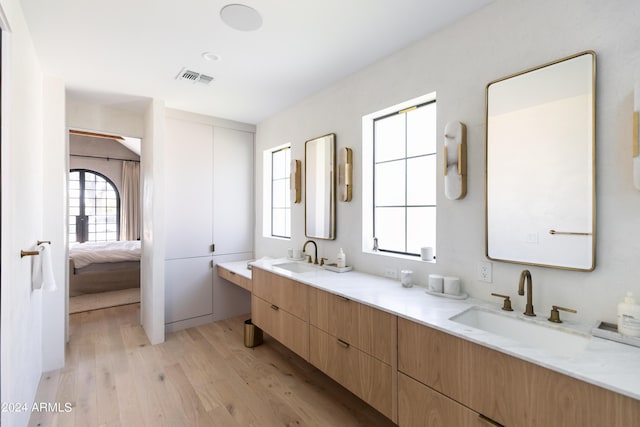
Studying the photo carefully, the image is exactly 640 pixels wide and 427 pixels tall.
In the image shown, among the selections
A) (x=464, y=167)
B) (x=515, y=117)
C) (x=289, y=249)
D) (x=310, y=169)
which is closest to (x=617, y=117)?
(x=515, y=117)

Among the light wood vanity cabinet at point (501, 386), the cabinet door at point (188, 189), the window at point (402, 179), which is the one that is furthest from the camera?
the cabinet door at point (188, 189)

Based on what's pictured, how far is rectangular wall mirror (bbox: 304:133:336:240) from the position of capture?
9.45 feet

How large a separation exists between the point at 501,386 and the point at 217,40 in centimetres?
256

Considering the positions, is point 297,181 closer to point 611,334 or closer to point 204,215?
point 204,215

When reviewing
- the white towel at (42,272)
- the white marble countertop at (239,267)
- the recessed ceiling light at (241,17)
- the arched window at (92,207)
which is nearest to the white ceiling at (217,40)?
the recessed ceiling light at (241,17)

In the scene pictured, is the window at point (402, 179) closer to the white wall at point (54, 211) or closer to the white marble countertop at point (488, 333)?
the white marble countertop at point (488, 333)

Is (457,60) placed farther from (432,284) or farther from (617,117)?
(432,284)

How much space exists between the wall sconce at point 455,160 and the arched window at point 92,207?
802 cm

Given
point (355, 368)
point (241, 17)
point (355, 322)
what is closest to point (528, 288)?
point (355, 322)

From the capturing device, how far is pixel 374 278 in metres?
2.40

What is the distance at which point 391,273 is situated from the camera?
2354 millimetres

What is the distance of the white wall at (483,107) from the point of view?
1.33m

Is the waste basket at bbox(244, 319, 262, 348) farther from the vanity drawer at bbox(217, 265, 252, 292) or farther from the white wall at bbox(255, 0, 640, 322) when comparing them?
the white wall at bbox(255, 0, 640, 322)

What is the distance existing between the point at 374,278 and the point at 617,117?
1.67 meters
